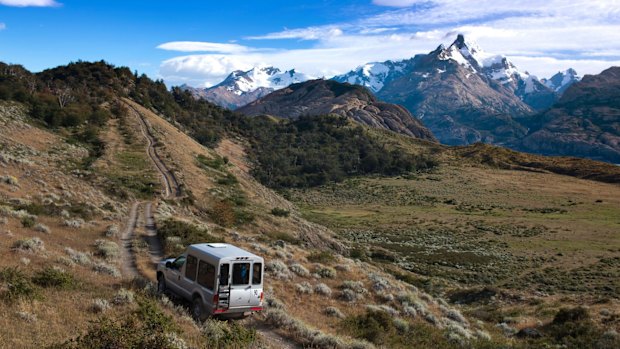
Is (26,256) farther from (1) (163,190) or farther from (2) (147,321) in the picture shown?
(1) (163,190)

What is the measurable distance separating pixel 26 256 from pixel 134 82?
111968 mm

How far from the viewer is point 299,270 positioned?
2581 centimetres

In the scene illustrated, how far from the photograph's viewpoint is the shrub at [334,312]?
63.9ft

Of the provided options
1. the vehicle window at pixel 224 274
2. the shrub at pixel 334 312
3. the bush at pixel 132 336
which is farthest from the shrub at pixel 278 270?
the bush at pixel 132 336

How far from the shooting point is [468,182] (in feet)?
433

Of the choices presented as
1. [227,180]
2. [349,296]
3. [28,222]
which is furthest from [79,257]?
[227,180]

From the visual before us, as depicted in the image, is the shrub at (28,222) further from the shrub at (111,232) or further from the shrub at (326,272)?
the shrub at (326,272)

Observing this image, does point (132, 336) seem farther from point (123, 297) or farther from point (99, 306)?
point (123, 297)

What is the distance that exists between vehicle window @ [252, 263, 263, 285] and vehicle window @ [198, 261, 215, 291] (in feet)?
4.67

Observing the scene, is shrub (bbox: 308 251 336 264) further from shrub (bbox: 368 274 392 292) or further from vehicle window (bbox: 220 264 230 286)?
vehicle window (bbox: 220 264 230 286)

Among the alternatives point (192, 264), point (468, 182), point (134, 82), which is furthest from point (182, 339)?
point (468, 182)

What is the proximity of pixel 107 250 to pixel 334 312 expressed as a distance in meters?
11.9

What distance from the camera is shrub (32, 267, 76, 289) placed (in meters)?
14.5

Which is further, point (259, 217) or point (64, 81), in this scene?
point (64, 81)
